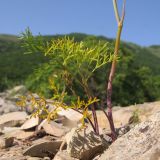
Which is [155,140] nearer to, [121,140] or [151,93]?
[121,140]

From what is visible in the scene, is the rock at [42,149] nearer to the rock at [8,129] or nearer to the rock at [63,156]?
the rock at [63,156]

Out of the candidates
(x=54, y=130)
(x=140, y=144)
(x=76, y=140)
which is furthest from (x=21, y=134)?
(x=140, y=144)

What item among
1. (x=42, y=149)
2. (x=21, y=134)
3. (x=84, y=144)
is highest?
(x=84, y=144)

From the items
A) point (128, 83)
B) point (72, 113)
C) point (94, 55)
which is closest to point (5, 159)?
point (94, 55)

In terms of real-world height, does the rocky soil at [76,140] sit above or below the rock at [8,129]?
above

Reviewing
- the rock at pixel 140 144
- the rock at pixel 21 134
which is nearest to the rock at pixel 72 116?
the rock at pixel 21 134

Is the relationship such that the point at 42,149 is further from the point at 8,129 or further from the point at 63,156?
the point at 8,129

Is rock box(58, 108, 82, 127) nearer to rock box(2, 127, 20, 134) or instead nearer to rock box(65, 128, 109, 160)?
rock box(2, 127, 20, 134)
